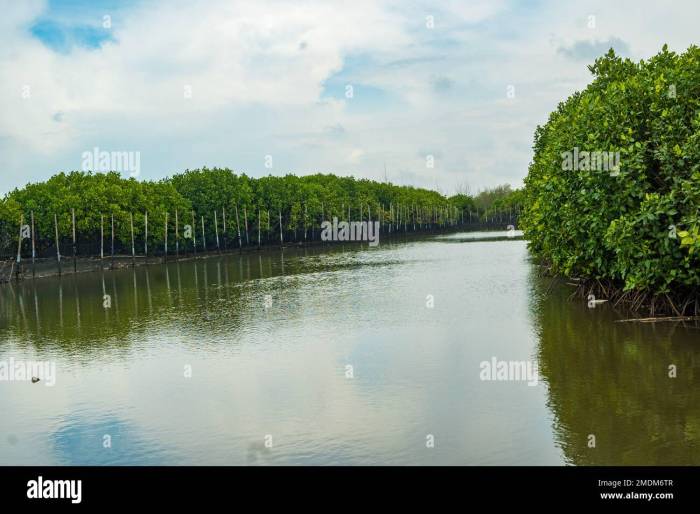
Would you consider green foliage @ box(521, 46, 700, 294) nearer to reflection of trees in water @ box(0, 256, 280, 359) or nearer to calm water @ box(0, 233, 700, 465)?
calm water @ box(0, 233, 700, 465)

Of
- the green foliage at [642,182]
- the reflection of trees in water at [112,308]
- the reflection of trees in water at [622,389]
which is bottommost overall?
the reflection of trees in water at [622,389]

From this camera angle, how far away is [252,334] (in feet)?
83.0

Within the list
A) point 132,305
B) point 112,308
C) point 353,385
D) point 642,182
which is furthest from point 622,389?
point 132,305

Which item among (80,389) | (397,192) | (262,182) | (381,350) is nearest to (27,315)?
(80,389)

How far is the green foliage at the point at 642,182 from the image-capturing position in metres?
21.1

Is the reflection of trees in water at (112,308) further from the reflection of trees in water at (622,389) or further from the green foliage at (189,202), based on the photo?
the green foliage at (189,202)

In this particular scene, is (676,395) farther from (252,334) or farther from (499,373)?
(252,334)

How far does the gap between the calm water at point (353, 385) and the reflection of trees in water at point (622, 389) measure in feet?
0.17

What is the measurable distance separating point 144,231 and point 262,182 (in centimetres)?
3181

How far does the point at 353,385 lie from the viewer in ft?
57.6

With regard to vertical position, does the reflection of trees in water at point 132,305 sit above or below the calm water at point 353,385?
above

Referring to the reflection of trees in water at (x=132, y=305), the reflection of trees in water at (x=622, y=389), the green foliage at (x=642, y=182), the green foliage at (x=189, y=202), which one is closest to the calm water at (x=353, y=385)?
the reflection of trees in water at (x=622, y=389)

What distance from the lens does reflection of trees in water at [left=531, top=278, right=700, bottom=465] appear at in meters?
12.5

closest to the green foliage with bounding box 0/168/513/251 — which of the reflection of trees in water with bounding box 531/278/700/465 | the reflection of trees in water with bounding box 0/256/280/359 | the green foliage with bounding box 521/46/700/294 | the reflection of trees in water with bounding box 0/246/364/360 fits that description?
the reflection of trees in water with bounding box 0/246/364/360
